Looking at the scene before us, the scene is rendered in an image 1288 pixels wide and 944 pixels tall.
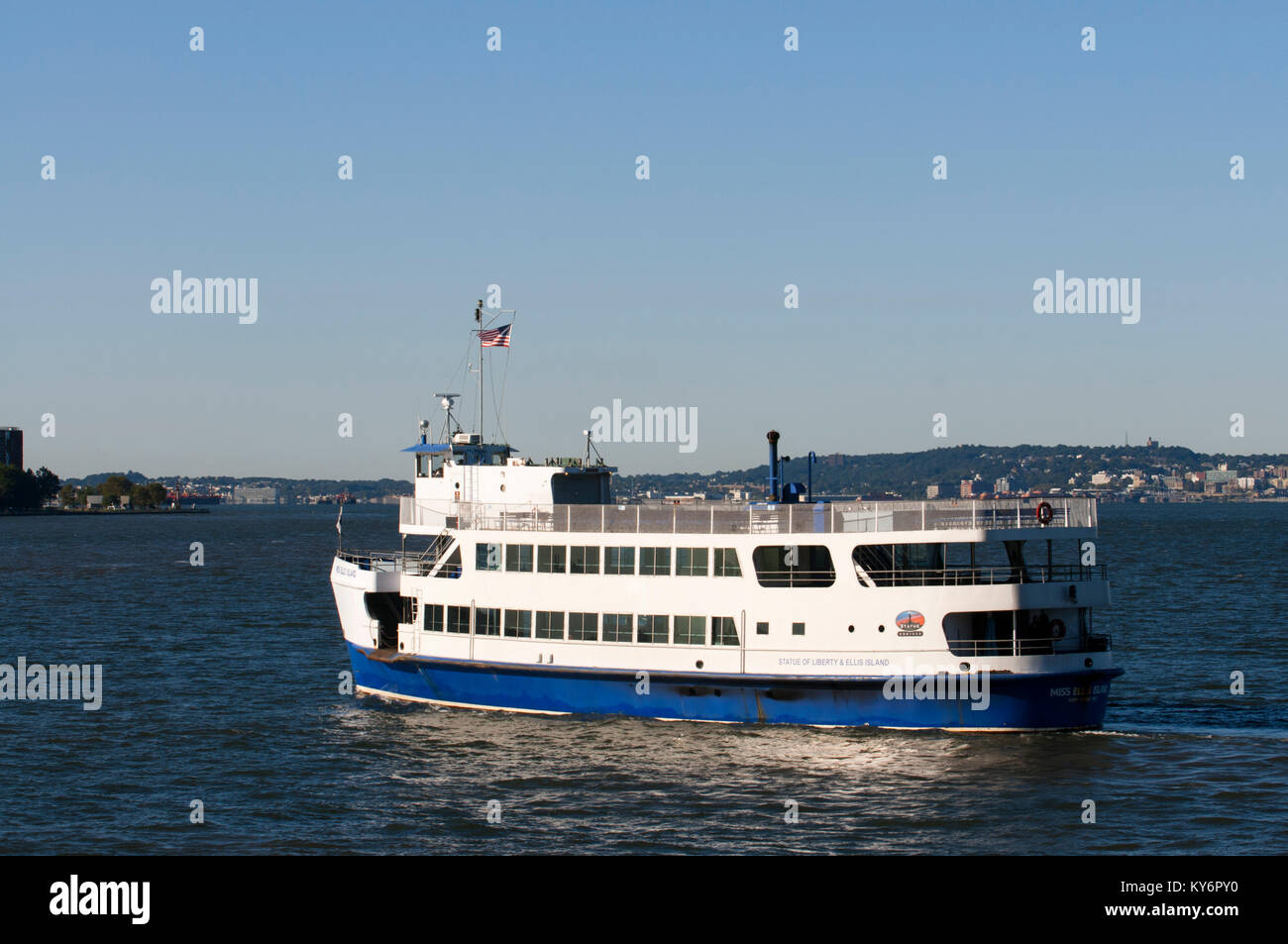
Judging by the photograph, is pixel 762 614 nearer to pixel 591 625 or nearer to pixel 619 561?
pixel 619 561

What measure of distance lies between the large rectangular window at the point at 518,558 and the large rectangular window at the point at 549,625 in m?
1.34

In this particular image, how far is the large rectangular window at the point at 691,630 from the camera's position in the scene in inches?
1294

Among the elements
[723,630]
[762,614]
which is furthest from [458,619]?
[762,614]

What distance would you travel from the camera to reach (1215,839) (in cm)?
2458

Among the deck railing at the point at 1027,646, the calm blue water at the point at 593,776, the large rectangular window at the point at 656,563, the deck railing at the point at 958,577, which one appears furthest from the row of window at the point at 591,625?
the deck railing at the point at 1027,646

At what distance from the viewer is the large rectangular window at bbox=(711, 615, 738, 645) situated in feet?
107

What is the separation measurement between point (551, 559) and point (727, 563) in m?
5.13

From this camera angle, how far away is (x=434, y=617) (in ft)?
120

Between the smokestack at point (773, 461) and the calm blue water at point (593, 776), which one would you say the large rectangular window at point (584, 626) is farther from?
the smokestack at point (773, 461)

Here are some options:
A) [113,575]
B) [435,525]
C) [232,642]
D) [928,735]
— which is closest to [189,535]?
[113,575]

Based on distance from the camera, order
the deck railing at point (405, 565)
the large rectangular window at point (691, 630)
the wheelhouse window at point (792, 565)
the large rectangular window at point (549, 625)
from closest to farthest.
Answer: the wheelhouse window at point (792, 565)
the large rectangular window at point (691, 630)
the large rectangular window at point (549, 625)
the deck railing at point (405, 565)

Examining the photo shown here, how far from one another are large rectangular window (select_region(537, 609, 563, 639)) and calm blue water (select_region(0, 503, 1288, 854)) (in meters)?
2.37
